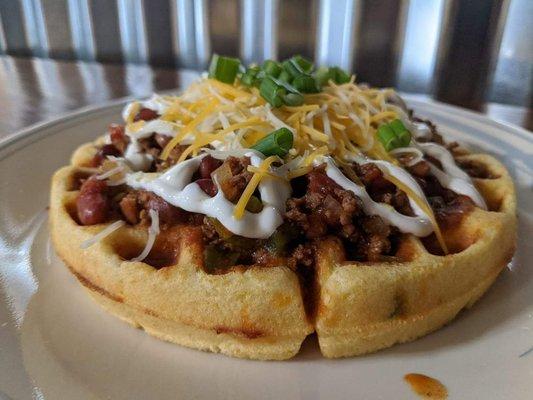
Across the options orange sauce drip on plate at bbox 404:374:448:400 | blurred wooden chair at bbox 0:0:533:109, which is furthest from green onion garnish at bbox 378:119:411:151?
blurred wooden chair at bbox 0:0:533:109

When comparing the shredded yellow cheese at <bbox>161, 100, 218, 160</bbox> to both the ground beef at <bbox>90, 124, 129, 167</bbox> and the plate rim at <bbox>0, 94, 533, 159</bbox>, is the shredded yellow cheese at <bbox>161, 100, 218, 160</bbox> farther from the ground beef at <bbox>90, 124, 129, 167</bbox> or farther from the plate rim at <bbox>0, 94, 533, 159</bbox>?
the plate rim at <bbox>0, 94, 533, 159</bbox>

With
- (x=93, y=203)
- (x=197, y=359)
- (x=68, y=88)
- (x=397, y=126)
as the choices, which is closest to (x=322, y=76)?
(x=397, y=126)

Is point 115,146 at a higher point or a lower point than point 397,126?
lower

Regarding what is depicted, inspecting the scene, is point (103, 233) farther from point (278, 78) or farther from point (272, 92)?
point (278, 78)

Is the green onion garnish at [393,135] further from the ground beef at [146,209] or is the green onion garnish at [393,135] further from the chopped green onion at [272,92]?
the ground beef at [146,209]

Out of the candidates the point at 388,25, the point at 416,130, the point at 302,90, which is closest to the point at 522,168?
the point at 416,130
